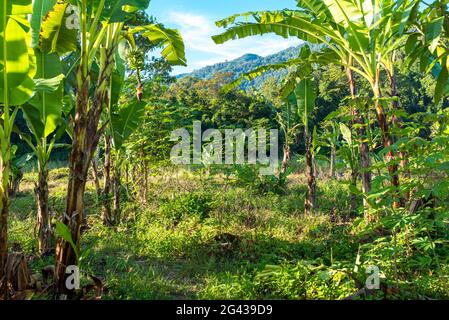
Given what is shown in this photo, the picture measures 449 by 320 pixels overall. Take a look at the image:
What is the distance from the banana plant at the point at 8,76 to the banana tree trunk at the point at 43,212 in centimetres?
129

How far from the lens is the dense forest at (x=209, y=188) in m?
2.79

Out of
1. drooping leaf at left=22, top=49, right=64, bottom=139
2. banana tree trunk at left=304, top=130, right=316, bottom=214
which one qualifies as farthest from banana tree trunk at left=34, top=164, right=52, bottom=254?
banana tree trunk at left=304, top=130, right=316, bottom=214

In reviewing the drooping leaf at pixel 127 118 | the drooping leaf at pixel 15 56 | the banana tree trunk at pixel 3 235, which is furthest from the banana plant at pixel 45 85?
the banana tree trunk at pixel 3 235

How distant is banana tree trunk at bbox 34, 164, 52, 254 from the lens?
3975 mm

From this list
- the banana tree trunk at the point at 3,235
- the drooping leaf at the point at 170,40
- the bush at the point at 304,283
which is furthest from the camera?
the drooping leaf at the point at 170,40

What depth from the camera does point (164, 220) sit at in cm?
557

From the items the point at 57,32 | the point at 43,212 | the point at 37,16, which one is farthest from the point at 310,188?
the point at 37,16

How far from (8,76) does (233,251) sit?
9.78ft

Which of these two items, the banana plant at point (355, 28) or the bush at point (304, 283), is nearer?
the bush at point (304, 283)

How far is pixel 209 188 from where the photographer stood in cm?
705

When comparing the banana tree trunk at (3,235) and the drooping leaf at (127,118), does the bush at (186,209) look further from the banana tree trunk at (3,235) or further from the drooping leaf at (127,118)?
the banana tree trunk at (3,235)

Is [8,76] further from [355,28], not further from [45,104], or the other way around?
[355,28]

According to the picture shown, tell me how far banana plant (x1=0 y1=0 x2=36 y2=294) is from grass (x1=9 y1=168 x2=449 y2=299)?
2.44 ft

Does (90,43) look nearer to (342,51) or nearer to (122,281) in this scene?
(122,281)
